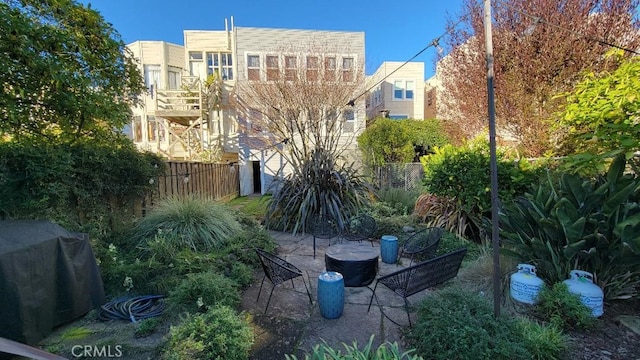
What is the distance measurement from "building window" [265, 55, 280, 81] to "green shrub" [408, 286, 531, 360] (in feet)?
37.2

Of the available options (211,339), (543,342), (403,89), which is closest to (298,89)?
(403,89)

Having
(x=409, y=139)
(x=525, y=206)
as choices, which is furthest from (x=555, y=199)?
(x=409, y=139)

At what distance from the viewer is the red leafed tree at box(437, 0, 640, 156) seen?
5.36 meters

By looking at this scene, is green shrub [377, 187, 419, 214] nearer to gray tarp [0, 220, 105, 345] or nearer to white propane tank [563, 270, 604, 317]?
white propane tank [563, 270, 604, 317]

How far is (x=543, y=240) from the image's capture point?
10.7 ft

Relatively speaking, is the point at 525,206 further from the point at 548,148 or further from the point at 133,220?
the point at 133,220

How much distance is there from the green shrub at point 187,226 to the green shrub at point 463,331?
3.46 m

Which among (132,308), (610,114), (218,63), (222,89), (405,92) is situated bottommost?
(132,308)

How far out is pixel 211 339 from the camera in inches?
82.5

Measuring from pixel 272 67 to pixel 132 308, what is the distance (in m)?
11.6

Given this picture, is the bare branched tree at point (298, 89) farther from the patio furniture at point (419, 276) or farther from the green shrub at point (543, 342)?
the green shrub at point (543, 342)

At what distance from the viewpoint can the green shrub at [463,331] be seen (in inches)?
80.4

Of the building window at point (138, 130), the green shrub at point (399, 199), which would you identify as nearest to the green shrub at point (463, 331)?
the green shrub at point (399, 199)

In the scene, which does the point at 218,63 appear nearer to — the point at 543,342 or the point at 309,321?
the point at 309,321
